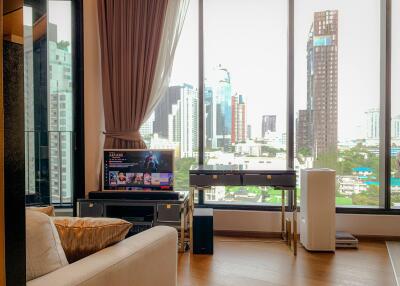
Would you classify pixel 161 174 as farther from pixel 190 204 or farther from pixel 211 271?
pixel 211 271

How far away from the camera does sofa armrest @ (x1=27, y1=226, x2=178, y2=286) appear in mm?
974

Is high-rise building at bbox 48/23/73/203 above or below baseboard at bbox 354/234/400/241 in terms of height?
above

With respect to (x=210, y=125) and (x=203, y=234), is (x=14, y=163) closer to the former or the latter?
(x=203, y=234)

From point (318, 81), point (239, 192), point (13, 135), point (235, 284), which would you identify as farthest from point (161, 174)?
point (13, 135)

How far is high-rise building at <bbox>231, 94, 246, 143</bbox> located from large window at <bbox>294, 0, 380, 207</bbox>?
59cm

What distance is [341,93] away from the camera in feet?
12.0

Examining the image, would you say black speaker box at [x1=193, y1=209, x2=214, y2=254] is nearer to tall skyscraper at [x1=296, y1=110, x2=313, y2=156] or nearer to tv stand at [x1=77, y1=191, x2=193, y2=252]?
tv stand at [x1=77, y1=191, x2=193, y2=252]

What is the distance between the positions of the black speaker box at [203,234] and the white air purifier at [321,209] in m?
0.93

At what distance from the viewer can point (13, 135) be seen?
617 mm

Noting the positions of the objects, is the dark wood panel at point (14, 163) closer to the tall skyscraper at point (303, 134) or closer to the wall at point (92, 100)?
the wall at point (92, 100)

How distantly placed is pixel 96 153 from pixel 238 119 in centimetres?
168

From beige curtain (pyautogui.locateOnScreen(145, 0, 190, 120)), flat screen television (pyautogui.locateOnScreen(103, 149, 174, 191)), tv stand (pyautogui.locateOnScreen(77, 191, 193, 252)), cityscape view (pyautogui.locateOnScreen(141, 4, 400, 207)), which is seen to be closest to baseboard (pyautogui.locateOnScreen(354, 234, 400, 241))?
cityscape view (pyautogui.locateOnScreen(141, 4, 400, 207))

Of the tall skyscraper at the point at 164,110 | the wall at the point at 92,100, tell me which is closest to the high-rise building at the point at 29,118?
the wall at the point at 92,100

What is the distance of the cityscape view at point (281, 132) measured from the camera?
363cm
